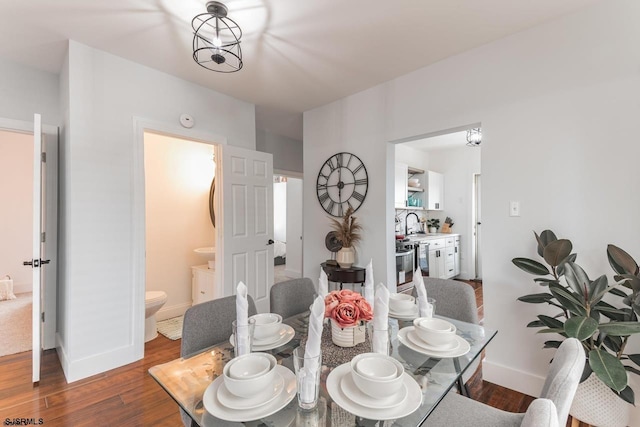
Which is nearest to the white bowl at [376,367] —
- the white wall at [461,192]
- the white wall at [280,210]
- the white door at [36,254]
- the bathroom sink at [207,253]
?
the white door at [36,254]

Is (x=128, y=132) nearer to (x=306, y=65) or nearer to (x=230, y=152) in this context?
(x=230, y=152)

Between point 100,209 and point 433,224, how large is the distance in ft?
17.6

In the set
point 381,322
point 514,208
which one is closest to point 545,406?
point 381,322

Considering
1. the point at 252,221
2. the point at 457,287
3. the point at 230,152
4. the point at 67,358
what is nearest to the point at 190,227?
the point at 252,221

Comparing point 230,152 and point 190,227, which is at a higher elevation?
point 230,152

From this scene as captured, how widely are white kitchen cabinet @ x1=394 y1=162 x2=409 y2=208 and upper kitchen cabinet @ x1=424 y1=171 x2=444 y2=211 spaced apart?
876 millimetres

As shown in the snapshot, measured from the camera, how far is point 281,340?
135cm

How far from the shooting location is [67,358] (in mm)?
2213

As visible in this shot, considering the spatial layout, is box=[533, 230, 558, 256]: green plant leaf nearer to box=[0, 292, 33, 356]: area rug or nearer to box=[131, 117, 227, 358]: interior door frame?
box=[131, 117, 227, 358]: interior door frame

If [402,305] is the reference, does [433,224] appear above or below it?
above

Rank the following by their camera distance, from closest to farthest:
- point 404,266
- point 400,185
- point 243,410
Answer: point 243,410, point 404,266, point 400,185

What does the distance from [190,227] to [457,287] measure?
3.43 m

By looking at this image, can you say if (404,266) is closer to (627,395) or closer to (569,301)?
(569,301)

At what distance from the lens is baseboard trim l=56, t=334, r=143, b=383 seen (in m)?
2.19
